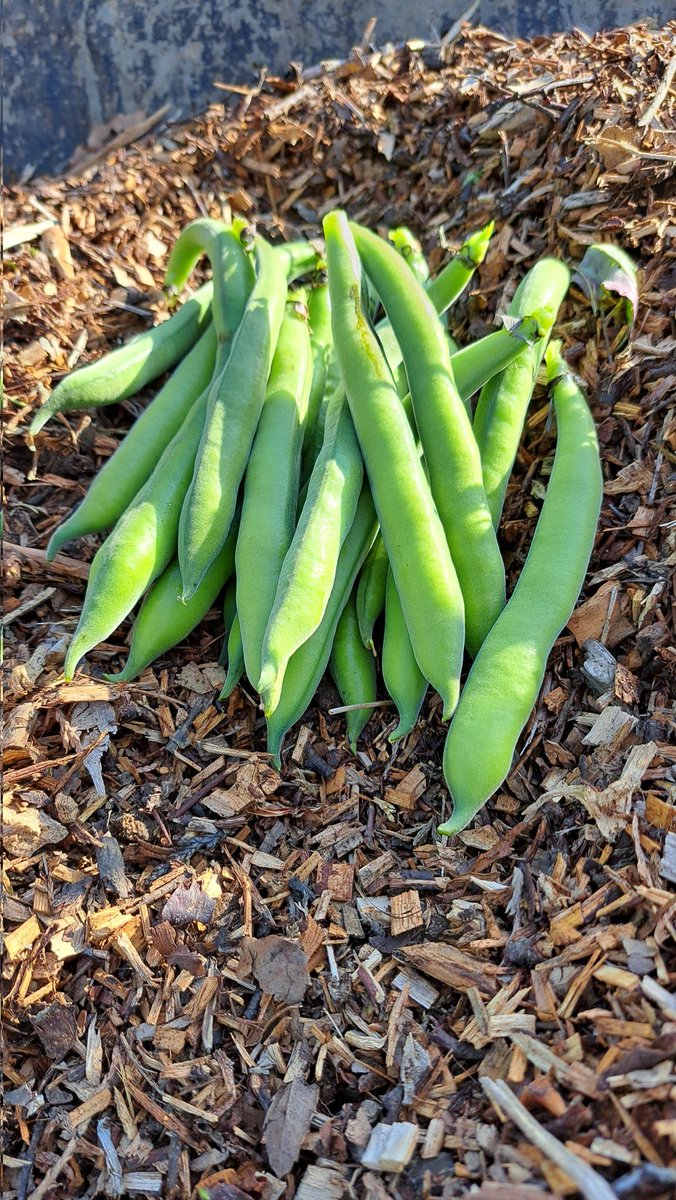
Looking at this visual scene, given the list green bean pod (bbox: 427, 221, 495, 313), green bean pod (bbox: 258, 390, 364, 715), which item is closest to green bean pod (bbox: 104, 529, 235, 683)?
green bean pod (bbox: 258, 390, 364, 715)

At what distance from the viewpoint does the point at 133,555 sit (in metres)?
2.30

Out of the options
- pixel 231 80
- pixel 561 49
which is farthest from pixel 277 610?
pixel 231 80

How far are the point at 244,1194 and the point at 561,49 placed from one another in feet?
12.9

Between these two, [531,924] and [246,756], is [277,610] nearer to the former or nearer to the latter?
[246,756]

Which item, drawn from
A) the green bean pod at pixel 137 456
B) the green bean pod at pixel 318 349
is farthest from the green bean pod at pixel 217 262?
the green bean pod at pixel 318 349

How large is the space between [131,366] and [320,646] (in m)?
1.28

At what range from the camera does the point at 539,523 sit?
7.65ft

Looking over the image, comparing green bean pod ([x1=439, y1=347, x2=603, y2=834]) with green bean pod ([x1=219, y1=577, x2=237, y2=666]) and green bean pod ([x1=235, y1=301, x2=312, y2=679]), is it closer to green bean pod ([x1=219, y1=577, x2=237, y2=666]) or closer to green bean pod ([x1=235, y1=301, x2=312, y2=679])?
green bean pod ([x1=235, y1=301, x2=312, y2=679])

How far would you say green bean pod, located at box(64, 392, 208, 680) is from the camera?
7.41 ft

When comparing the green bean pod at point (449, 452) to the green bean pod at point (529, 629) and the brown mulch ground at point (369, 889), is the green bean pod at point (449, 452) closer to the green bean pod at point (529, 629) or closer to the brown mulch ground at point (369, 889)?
the green bean pod at point (529, 629)

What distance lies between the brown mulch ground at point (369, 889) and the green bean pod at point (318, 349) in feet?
1.45

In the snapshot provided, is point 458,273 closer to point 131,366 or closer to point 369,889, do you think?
point 131,366

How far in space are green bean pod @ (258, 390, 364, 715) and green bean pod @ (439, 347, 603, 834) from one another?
409mm

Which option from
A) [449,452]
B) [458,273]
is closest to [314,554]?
[449,452]
